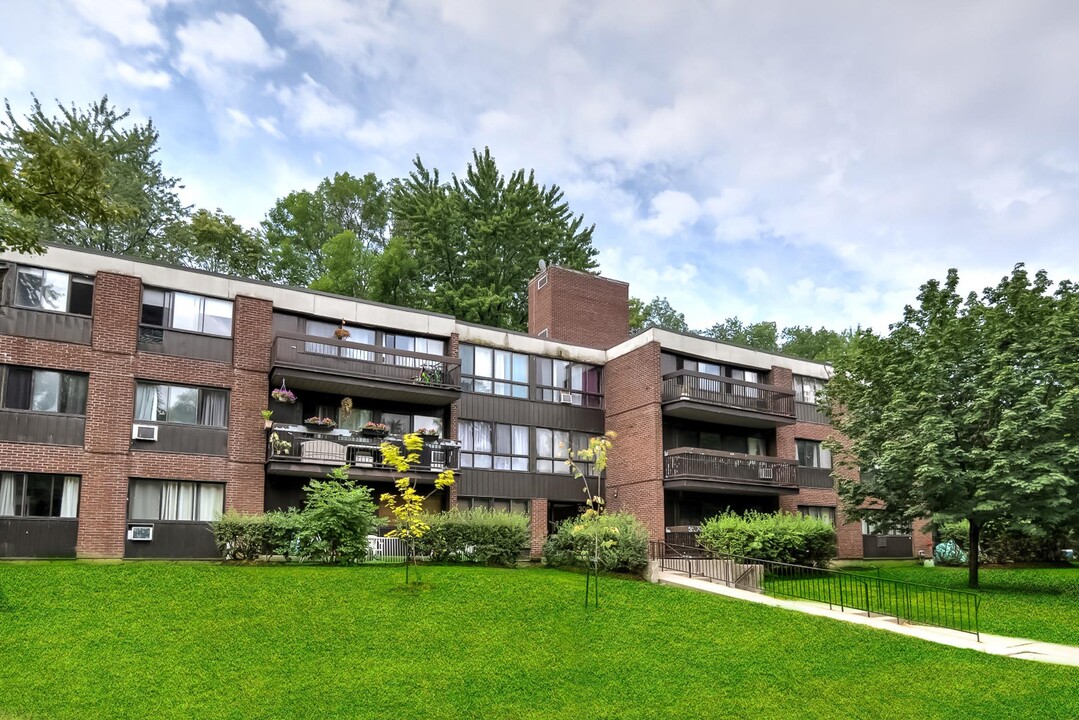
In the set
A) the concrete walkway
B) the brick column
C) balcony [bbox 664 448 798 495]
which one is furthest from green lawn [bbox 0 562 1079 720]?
balcony [bbox 664 448 798 495]

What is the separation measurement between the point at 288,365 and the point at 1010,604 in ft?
59.9

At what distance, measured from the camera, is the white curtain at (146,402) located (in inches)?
874

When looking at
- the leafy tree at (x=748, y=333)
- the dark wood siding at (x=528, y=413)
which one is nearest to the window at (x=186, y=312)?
the dark wood siding at (x=528, y=413)

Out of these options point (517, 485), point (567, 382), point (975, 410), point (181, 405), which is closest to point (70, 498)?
point (181, 405)

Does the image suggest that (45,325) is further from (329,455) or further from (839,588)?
(839,588)

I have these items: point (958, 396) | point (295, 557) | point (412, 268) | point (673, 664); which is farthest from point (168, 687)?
point (412, 268)

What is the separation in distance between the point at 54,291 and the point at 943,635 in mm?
21087

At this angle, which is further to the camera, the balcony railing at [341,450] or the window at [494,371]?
the window at [494,371]

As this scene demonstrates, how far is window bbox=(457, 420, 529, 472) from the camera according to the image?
27188 mm

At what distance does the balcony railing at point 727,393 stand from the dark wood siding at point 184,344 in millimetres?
13675

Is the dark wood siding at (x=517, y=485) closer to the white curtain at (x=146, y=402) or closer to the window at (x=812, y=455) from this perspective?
the white curtain at (x=146, y=402)

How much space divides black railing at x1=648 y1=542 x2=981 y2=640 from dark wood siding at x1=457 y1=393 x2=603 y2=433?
17.4 ft

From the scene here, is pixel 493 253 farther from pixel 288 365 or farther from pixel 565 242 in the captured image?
pixel 288 365

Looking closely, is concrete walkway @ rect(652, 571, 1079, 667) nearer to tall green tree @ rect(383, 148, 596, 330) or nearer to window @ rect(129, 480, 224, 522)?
window @ rect(129, 480, 224, 522)
